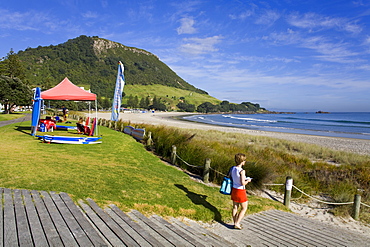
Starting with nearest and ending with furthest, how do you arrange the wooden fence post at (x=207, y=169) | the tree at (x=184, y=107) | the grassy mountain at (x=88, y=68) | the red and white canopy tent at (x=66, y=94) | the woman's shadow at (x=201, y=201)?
the woman's shadow at (x=201, y=201) < the wooden fence post at (x=207, y=169) < the red and white canopy tent at (x=66, y=94) < the grassy mountain at (x=88, y=68) < the tree at (x=184, y=107)

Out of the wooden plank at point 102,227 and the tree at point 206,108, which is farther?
the tree at point 206,108

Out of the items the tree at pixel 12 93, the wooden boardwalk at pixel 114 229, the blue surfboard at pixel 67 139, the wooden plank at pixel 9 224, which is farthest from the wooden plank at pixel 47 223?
the tree at pixel 12 93

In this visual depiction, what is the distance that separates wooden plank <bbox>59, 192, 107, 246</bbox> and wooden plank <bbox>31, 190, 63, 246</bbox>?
33cm

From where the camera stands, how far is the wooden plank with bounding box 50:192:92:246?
9.50ft

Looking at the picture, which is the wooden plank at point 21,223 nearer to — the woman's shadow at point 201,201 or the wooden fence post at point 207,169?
the woman's shadow at point 201,201

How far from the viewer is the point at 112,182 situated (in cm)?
593

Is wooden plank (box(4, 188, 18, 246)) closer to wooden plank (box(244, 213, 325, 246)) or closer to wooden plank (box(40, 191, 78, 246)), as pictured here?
wooden plank (box(40, 191, 78, 246))

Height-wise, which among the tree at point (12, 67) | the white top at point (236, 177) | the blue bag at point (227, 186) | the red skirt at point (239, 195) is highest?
the tree at point (12, 67)

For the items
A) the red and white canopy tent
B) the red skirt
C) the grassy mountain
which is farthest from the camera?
the grassy mountain

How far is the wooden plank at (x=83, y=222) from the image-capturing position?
2.96 metres

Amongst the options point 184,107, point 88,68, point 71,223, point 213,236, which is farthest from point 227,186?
point 88,68

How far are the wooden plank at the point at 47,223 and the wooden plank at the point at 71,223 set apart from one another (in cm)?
18

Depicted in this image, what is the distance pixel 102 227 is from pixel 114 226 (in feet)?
0.55

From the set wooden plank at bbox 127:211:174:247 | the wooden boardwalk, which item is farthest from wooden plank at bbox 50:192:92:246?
wooden plank at bbox 127:211:174:247
